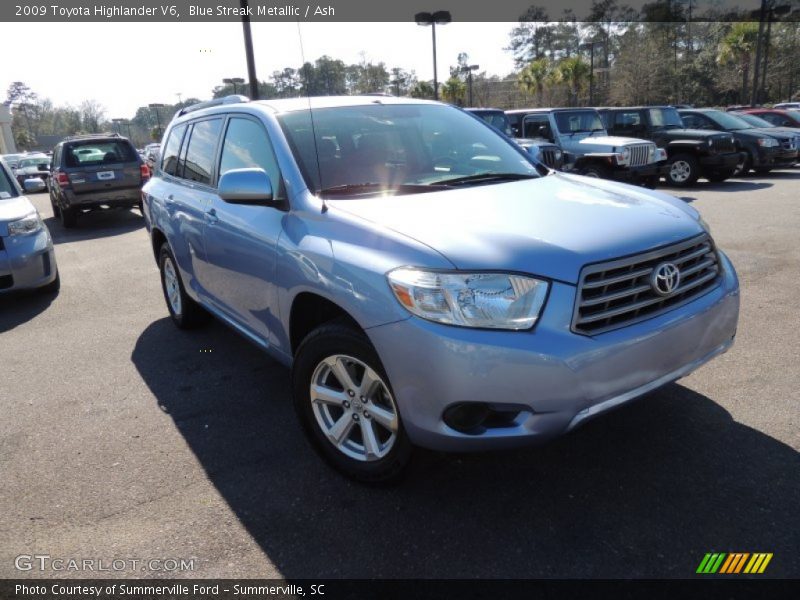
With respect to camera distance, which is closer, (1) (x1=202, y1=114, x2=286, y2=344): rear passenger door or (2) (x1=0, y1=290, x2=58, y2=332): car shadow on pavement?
(1) (x1=202, y1=114, x2=286, y2=344): rear passenger door

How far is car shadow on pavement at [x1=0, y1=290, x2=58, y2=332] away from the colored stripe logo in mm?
6165

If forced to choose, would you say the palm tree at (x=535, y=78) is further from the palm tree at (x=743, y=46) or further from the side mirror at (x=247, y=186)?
the side mirror at (x=247, y=186)

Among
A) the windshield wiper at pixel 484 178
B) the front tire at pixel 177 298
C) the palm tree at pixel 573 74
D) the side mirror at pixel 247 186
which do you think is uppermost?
the palm tree at pixel 573 74

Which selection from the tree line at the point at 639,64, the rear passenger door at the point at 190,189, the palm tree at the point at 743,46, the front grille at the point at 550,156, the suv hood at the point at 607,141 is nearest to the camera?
the rear passenger door at the point at 190,189

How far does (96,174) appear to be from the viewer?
40.3ft

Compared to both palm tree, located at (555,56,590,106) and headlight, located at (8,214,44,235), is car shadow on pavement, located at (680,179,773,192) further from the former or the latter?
palm tree, located at (555,56,590,106)

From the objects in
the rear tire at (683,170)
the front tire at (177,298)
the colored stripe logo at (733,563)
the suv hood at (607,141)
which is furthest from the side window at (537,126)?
the colored stripe logo at (733,563)

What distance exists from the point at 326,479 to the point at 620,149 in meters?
10.5

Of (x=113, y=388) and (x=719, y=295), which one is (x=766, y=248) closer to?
(x=719, y=295)

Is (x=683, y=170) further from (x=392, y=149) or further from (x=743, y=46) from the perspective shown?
(x=743, y=46)

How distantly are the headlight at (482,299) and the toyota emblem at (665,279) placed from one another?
0.54 meters

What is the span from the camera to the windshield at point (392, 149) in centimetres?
327

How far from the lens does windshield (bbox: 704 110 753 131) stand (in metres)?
14.8

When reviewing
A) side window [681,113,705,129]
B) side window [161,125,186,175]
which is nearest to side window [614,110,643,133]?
side window [681,113,705,129]
